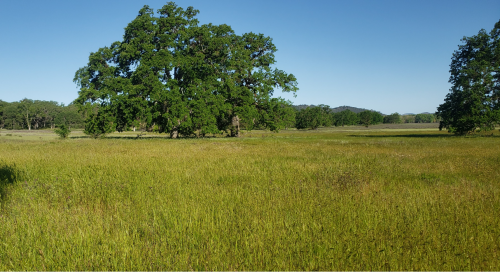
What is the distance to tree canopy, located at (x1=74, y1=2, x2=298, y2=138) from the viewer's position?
30.8 m

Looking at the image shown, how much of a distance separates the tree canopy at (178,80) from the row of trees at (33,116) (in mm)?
105101

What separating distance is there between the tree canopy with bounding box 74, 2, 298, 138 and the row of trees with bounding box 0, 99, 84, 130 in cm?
10510

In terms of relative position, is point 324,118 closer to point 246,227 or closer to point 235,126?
point 235,126

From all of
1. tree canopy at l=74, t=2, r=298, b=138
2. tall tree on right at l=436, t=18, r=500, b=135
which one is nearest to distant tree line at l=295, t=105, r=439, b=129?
tall tree on right at l=436, t=18, r=500, b=135

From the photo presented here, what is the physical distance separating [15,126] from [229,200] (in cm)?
15476

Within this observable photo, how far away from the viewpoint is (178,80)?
35.1m

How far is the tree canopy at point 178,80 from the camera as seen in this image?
30844 mm

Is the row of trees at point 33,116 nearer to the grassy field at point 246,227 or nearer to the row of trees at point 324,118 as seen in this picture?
the row of trees at point 324,118

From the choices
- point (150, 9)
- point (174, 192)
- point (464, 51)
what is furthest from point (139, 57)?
point (464, 51)

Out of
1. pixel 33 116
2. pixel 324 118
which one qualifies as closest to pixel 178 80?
pixel 324 118

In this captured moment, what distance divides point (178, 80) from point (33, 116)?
5047 inches

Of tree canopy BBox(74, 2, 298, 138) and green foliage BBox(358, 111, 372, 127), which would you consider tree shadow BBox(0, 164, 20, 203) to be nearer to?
tree canopy BBox(74, 2, 298, 138)

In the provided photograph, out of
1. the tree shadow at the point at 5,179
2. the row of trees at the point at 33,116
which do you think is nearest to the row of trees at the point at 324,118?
the row of trees at the point at 33,116

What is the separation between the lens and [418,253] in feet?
11.1
